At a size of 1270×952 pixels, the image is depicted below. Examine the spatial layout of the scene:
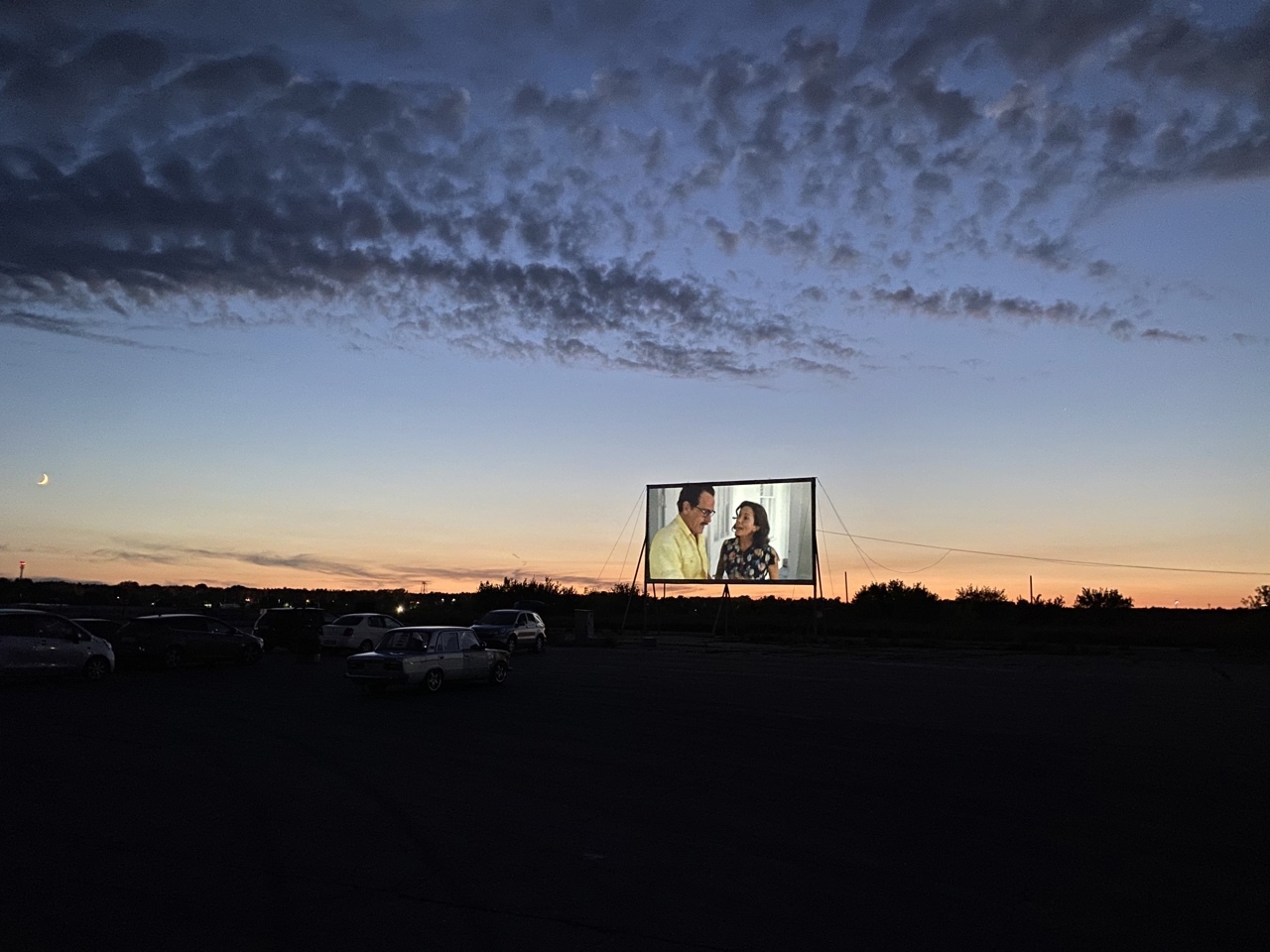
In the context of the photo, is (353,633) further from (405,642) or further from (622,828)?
(622,828)

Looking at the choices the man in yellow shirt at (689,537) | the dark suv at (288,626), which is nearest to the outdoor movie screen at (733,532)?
the man in yellow shirt at (689,537)

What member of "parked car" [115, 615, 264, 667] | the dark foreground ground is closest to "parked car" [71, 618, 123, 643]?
"parked car" [115, 615, 264, 667]

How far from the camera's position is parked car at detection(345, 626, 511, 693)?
763 inches

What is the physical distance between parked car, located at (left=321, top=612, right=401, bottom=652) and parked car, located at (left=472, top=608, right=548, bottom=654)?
181 inches

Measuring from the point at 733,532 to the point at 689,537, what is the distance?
101 inches

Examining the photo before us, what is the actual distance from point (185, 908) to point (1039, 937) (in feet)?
17.3

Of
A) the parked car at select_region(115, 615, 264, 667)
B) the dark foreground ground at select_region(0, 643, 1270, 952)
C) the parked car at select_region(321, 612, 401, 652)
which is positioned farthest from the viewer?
the parked car at select_region(321, 612, 401, 652)

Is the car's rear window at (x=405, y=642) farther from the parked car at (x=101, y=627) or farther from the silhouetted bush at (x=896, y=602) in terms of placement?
the silhouetted bush at (x=896, y=602)

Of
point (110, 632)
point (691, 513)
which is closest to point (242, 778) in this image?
point (110, 632)

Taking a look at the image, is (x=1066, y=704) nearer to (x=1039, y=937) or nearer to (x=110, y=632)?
(x=1039, y=937)

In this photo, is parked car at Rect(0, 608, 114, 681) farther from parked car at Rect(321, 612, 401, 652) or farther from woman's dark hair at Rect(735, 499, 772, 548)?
woman's dark hair at Rect(735, 499, 772, 548)

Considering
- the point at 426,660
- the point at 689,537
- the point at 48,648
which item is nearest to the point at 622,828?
the point at 426,660

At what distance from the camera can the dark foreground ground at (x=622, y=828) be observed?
5.77m

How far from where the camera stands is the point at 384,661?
63.6 ft
